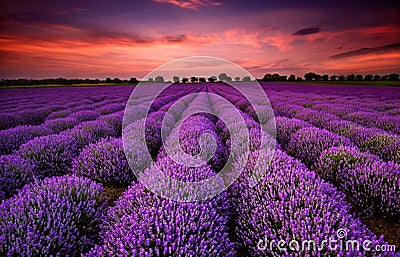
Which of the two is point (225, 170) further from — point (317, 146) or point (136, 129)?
point (136, 129)

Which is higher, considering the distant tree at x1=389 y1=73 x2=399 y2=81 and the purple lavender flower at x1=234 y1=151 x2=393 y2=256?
the distant tree at x1=389 y1=73 x2=399 y2=81

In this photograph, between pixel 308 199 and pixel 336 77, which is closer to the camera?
pixel 308 199

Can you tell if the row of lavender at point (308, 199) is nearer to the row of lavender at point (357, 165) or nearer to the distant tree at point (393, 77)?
the row of lavender at point (357, 165)

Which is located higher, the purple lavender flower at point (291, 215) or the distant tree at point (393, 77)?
the distant tree at point (393, 77)

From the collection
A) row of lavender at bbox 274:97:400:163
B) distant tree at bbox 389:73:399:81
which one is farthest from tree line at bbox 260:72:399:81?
row of lavender at bbox 274:97:400:163

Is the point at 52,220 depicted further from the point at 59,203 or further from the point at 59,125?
the point at 59,125

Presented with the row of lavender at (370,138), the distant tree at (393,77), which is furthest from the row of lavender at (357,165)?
the distant tree at (393,77)

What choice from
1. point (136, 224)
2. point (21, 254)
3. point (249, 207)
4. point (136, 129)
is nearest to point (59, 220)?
point (21, 254)

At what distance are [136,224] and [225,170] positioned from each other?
2.24 m

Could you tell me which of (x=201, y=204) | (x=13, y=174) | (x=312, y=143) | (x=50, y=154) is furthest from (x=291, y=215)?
(x=50, y=154)

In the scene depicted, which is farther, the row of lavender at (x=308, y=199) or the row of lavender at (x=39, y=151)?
the row of lavender at (x=39, y=151)

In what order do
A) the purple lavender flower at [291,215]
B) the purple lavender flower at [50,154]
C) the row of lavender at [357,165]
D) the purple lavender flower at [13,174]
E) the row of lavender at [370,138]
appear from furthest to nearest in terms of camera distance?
1. the row of lavender at [370,138]
2. the purple lavender flower at [50,154]
3. the purple lavender flower at [13,174]
4. the row of lavender at [357,165]
5. the purple lavender flower at [291,215]

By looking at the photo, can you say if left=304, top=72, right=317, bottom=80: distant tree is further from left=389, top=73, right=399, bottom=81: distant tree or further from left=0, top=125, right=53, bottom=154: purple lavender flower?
left=0, top=125, right=53, bottom=154: purple lavender flower

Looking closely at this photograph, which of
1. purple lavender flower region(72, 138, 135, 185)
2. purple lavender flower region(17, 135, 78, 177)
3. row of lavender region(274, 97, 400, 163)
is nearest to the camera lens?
purple lavender flower region(72, 138, 135, 185)
